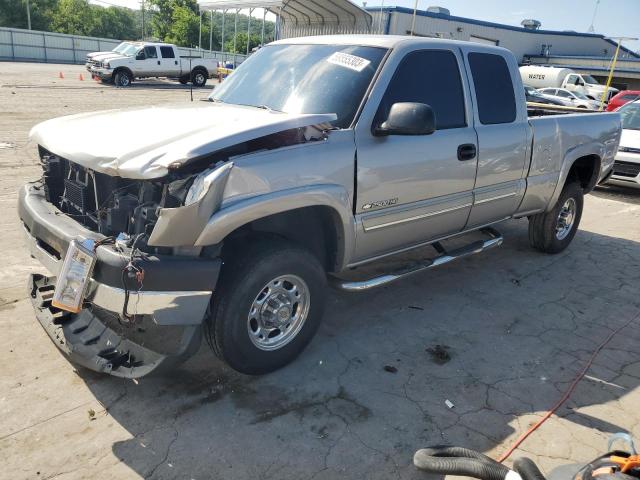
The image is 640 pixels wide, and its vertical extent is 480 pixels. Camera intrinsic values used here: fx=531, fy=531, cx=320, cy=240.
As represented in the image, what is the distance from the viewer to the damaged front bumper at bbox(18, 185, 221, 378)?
8.63 feet

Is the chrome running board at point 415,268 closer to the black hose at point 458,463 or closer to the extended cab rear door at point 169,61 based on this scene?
the black hose at point 458,463

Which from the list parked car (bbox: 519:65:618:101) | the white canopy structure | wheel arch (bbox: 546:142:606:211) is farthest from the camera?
parked car (bbox: 519:65:618:101)

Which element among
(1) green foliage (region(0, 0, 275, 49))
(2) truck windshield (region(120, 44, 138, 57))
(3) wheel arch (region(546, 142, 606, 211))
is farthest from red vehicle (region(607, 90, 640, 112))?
(1) green foliage (region(0, 0, 275, 49))

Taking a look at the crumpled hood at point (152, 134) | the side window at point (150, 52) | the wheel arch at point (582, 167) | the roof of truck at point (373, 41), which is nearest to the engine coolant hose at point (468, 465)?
the crumpled hood at point (152, 134)

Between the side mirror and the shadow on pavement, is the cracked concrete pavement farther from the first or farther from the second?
the side mirror

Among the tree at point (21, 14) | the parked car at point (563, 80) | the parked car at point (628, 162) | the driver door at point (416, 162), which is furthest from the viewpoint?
the tree at point (21, 14)

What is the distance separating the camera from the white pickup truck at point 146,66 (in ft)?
80.5

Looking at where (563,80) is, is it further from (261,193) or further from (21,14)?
(21,14)

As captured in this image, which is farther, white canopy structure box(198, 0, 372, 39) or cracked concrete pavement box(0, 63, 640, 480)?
white canopy structure box(198, 0, 372, 39)

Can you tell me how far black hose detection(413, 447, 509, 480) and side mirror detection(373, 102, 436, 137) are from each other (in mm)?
1857

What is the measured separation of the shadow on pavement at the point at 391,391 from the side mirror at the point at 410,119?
1530 mm

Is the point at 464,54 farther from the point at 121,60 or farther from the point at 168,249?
the point at 121,60

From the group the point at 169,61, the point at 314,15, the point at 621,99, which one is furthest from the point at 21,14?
the point at 621,99

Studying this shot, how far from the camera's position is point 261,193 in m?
2.86
